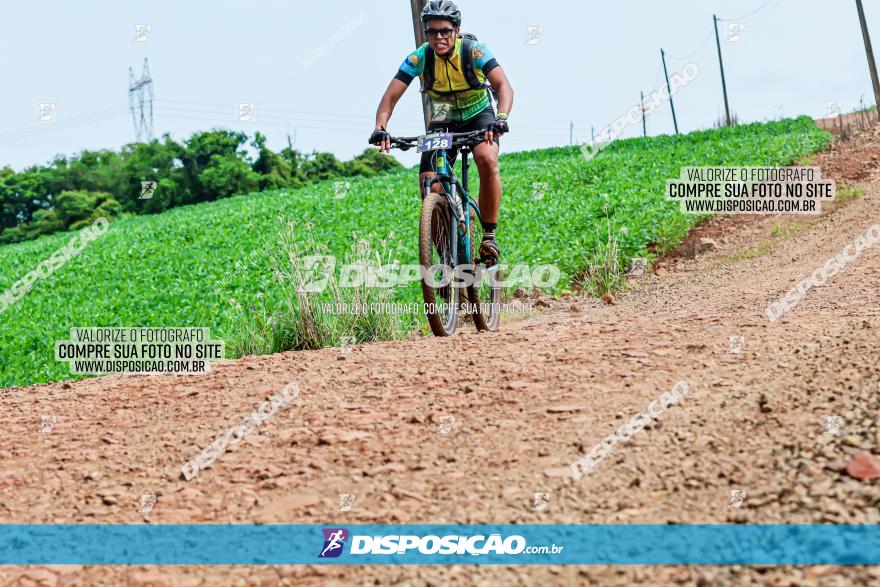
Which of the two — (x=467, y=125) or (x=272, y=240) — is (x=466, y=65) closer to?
(x=467, y=125)

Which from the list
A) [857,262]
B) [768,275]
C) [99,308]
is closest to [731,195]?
[768,275]

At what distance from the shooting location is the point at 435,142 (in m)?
6.05

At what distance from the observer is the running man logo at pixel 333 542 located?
2906 mm

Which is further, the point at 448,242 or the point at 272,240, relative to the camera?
the point at 272,240

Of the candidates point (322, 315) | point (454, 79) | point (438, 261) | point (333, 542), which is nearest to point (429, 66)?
point (454, 79)

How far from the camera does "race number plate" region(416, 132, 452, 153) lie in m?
6.04

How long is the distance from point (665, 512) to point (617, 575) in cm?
39

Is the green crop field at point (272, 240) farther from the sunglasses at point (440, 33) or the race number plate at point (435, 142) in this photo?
the sunglasses at point (440, 33)

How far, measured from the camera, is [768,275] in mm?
9891

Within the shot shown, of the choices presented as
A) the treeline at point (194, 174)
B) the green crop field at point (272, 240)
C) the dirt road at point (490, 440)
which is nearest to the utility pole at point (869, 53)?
the green crop field at point (272, 240)

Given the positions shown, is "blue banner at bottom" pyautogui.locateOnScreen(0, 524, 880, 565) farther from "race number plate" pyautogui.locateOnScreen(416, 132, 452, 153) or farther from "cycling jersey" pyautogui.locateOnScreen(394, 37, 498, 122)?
"cycling jersey" pyautogui.locateOnScreen(394, 37, 498, 122)

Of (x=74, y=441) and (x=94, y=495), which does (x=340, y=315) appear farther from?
(x=94, y=495)

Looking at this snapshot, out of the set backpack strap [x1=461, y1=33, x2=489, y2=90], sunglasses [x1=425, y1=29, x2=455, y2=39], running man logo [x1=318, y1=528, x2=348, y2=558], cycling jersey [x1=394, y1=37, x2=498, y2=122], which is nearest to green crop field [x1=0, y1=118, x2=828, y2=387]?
cycling jersey [x1=394, y1=37, x2=498, y2=122]

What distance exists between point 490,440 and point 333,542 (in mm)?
956
